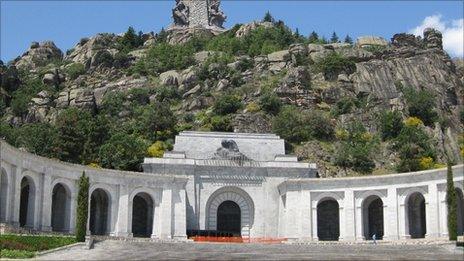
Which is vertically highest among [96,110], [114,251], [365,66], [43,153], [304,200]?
Result: [365,66]

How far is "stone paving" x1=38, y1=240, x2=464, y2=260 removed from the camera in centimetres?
3978

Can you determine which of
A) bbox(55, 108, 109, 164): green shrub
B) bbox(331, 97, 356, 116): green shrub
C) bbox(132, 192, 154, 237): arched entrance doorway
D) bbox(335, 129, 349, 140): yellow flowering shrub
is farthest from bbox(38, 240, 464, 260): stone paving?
bbox(331, 97, 356, 116): green shrub

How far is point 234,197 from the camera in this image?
212 feet

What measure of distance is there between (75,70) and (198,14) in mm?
39794

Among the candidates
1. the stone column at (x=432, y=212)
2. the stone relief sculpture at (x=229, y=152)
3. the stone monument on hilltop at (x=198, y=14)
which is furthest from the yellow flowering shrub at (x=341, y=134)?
the stone monument on hilltop at (x=198, y=14)

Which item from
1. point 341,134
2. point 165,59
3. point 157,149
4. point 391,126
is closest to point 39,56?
point 165,59

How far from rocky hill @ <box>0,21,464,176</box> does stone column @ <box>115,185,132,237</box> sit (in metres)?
15.8

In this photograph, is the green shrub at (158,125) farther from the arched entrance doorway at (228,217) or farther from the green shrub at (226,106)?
the arched entrance doorway at (228,217)

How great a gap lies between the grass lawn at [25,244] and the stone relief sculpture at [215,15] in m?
115

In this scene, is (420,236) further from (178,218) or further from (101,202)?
(101,202)

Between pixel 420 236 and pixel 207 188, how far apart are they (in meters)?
19.2

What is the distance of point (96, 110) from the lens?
108 m

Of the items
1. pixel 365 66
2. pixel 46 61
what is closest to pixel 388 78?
pixel 365 66

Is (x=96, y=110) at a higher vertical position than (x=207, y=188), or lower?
higher
